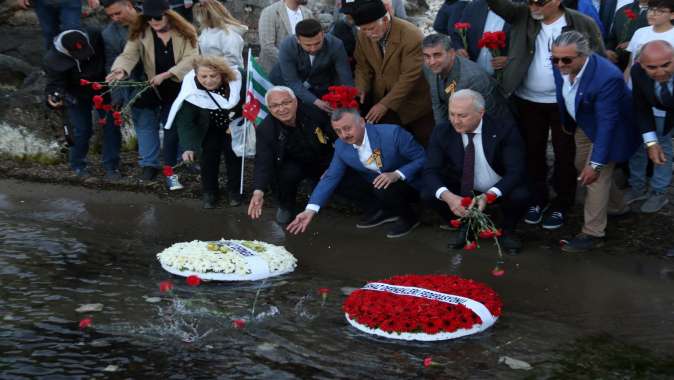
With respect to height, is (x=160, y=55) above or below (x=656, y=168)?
above

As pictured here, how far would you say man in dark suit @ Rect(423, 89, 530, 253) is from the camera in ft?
22.5

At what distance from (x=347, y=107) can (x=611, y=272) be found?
254 cm

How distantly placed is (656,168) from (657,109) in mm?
892

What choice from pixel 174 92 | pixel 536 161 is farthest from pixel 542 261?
pixel 174 92

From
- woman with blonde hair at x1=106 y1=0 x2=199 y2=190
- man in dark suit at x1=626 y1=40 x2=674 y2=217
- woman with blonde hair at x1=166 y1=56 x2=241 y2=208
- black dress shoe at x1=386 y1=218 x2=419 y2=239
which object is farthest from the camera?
woman with blonde hair at x1=106 y1=0 x2=199 y2=190

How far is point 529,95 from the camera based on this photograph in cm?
757

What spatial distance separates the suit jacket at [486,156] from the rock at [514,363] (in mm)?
1927

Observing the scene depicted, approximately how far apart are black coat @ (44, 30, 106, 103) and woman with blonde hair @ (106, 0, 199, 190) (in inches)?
10.0

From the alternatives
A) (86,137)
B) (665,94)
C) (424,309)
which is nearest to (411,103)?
(665,94)

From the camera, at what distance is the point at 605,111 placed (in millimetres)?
6723

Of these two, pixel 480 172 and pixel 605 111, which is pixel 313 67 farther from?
pixel 605 111

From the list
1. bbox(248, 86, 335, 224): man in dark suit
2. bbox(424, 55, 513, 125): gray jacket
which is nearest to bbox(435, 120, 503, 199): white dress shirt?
bbox(424, 55, 513, 125): gray jacket

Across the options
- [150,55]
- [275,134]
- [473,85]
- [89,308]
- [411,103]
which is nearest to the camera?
[89,308]

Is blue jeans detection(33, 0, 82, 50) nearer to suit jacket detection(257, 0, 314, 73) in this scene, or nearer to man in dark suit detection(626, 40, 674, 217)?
suit jacket detection(257, 0, 314, 73)
